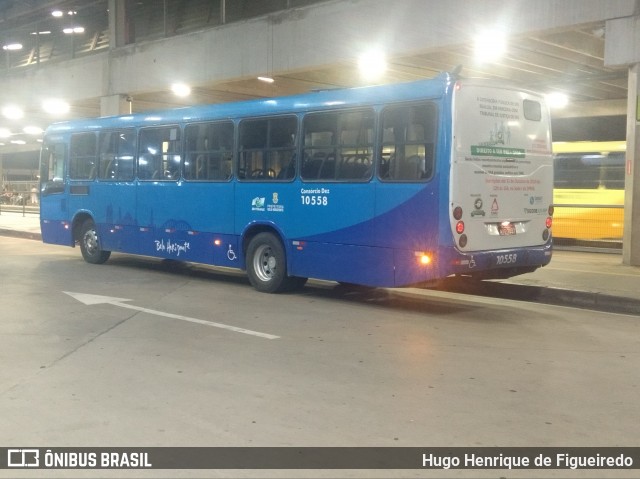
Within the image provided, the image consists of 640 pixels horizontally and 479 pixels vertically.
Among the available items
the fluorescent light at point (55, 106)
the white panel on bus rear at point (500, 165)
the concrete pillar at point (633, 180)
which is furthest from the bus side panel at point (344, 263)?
the fluorescent light at point (55, 106)

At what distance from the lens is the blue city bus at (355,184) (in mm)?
9414

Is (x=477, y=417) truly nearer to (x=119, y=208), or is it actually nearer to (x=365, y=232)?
(x=365, y=232)

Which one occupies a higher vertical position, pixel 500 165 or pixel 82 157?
pixel 82 157

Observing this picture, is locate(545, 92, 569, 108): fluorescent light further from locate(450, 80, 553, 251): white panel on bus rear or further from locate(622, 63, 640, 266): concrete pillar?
locate(450, 80, 553, 251): white panel on bus rear

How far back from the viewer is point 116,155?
48.7 feet

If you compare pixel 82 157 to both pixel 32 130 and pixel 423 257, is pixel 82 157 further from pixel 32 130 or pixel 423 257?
pixel 32 130

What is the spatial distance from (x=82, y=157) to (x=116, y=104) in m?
8.68

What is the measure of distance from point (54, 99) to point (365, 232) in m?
19.8

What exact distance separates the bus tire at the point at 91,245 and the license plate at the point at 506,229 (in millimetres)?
9108

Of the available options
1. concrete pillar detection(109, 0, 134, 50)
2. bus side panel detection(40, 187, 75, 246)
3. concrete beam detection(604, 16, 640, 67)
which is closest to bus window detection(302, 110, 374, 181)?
concrete beam detection(604, 16, 640, 67)

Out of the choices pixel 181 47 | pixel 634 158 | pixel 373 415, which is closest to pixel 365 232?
pixel 373 415

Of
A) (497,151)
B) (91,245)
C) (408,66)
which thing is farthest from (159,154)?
(408,66)

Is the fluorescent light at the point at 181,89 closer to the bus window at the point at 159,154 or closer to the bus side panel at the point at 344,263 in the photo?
the bus window at the point at 159,154

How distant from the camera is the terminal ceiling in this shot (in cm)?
1623
